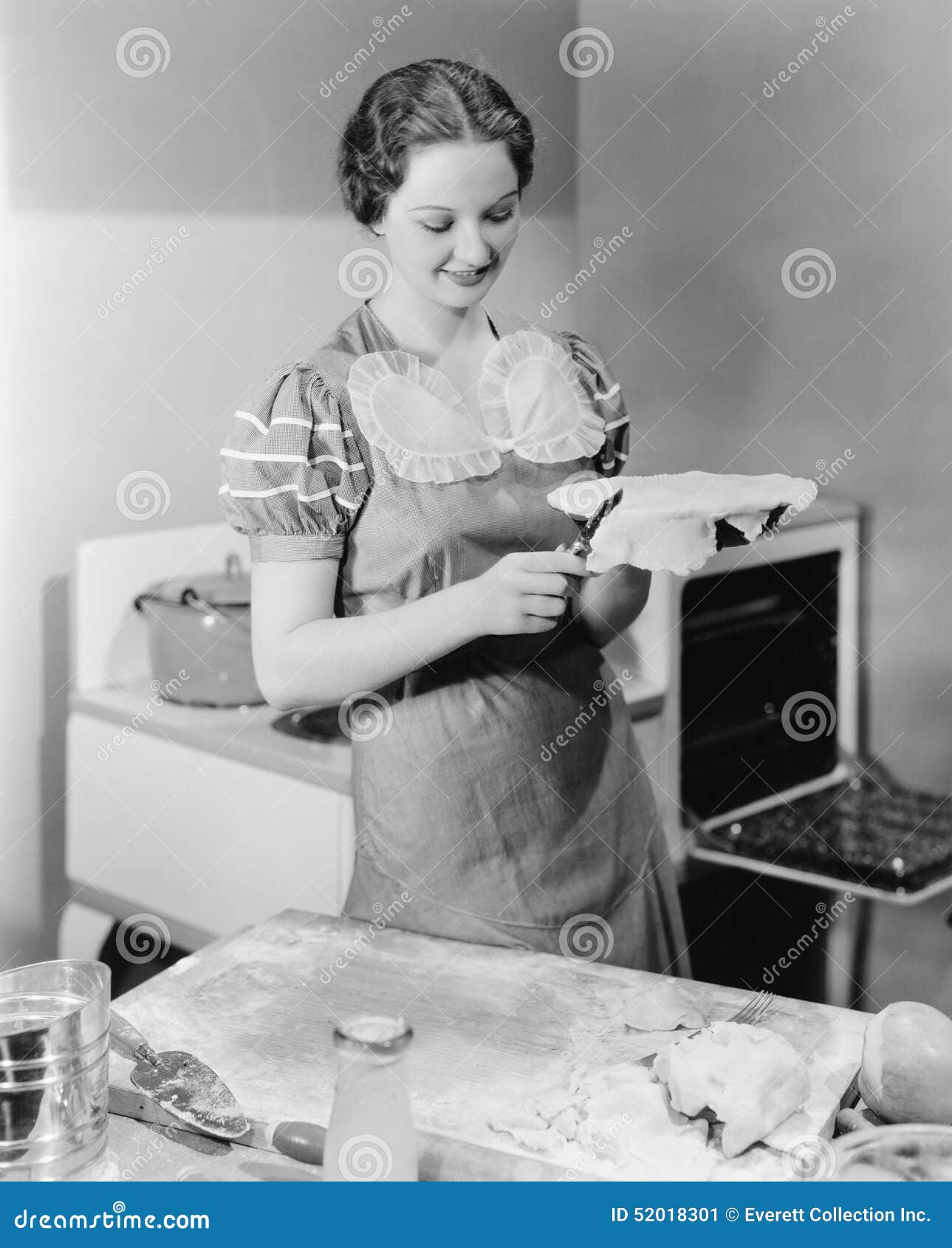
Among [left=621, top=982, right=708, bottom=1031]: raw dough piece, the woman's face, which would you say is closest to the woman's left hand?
the woman's face

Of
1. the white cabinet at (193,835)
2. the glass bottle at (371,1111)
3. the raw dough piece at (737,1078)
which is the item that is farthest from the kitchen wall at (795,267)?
the glass bottle at (371,1111)

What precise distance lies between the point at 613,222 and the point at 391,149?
335 mm

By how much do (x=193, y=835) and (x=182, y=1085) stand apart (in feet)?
1.84

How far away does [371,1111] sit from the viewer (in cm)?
70

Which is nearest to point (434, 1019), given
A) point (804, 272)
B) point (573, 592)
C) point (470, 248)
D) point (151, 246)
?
point (573, 592)

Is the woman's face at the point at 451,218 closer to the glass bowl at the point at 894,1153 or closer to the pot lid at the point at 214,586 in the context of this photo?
the pot lid at the point at 214,586

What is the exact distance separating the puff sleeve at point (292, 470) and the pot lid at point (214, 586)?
1.07 feet

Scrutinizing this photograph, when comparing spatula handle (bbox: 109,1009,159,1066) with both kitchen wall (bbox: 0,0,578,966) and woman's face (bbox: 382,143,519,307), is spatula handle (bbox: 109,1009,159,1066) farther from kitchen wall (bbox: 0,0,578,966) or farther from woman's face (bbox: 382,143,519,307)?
woman's face (bbox: 382,143,519,307)

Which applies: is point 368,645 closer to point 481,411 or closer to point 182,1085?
point 481,411

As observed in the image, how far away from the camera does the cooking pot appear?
4.39 ft

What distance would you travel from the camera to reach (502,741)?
44.4 inches

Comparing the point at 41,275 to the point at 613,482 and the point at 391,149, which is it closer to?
the point at 391,149

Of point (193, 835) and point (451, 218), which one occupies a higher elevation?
point (451, 218)

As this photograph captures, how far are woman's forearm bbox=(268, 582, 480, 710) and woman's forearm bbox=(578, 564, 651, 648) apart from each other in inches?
5.6
